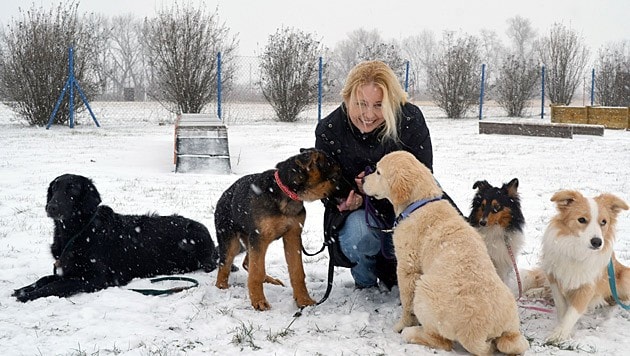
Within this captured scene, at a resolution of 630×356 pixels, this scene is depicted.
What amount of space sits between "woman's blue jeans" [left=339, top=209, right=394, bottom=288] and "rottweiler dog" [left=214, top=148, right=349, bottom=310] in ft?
1.03

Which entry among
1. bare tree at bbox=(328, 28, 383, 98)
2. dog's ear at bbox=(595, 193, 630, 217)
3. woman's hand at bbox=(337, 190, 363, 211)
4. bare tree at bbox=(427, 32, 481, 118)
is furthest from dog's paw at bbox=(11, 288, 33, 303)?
bare tree at bbox=(328, 28, 383, 98)

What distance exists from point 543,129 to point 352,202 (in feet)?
49.8

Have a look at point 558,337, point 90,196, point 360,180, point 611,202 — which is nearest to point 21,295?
point 90,196

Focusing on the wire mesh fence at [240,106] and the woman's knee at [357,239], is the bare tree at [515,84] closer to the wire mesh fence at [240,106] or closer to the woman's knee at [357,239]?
the wire mesh fence at [240,106]

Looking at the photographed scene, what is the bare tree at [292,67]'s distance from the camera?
2403 cm

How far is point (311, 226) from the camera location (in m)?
6.69

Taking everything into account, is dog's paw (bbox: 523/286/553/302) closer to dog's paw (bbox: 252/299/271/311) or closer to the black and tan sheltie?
the black and tan sheltie

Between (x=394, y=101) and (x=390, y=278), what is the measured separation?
1526 millimetres

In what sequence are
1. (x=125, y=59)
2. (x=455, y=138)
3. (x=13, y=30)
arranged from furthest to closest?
1. (x=125, y=59)
2. (x=13, y=30)
3. (x=455, y=138)

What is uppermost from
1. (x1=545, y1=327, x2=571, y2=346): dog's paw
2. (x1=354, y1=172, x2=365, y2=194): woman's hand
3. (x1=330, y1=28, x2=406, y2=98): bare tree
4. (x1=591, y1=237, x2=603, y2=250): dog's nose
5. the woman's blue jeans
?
→ (x1=330, y1=28, x2=406, y2=98): bare tree

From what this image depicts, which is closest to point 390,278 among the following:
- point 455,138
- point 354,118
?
point 354,118

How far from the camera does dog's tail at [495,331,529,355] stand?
3.07m

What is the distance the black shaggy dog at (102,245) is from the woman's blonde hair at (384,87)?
215cm

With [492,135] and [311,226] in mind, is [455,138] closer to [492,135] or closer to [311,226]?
[492,135]
